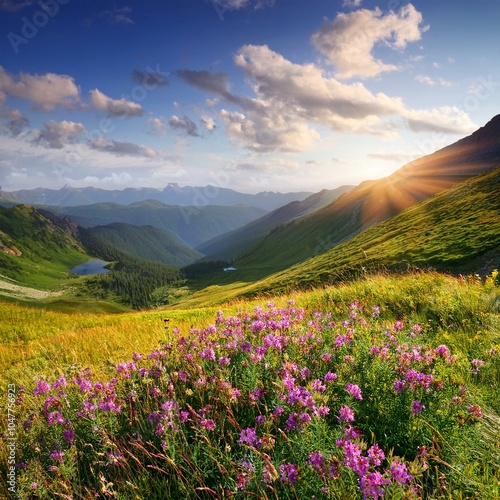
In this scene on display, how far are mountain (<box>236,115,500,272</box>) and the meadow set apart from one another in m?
122

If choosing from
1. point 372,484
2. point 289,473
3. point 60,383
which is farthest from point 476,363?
point 60,383

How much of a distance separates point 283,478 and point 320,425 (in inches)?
22.7

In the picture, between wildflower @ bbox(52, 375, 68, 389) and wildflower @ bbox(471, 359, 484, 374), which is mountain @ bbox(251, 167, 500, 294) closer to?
wildflower @ bbox(471, 359, 484, 374)

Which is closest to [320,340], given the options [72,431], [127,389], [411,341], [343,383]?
[343,383]

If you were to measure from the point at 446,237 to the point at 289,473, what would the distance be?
47.0 metres

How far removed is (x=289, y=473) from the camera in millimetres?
2541

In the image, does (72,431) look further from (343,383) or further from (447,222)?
(447,222)

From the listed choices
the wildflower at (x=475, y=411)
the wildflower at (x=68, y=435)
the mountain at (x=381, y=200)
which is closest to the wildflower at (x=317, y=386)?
the wildflower at (x=475, y=411)

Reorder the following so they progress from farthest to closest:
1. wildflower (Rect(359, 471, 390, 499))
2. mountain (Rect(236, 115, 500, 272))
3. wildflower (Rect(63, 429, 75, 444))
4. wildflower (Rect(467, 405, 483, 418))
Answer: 1. mountain (Rect(236, 115, 500, 272))
2. wildflower (Rect(63, 429, 75, 444))
3. wildflower (Rect(467, 405, 483, 418))
4. wildflower (Rect(359, 471, 390, 499))

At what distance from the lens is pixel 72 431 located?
12.9ft

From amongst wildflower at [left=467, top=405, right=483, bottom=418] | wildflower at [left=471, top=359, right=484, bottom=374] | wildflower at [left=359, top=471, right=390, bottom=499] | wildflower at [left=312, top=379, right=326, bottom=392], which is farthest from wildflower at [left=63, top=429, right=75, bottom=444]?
wildflower at [left=471, top=359, right=484, bottom=374]

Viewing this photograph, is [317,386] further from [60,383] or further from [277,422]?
[60,383]

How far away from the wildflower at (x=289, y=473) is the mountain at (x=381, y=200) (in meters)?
125

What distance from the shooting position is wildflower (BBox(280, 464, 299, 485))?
2496 mm
